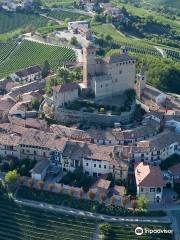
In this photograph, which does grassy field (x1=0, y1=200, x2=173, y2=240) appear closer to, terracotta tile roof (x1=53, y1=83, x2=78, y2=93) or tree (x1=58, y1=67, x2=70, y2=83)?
terracotta tile roof (x1=53, y1=83, x2=78, y2=93)

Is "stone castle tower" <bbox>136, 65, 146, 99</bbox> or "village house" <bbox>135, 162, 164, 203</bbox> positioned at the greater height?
"stone castle tower" <bbox>136, 65, 146, 99</bbox>

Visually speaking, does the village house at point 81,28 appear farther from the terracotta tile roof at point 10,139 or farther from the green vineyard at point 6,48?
the terracotta tile roof at point 10,139

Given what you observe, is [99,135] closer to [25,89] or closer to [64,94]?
[64,94]

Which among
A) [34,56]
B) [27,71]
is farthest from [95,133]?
[34,56]

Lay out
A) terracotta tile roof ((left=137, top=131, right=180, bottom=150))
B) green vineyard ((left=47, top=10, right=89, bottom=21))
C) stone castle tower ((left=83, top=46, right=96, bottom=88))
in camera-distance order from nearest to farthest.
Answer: terracotta tile roof ((left=137, top=131, right=180, bottom=150)) → stone castle tower ((left=83, top=46, right=96, bottom=88)) → green vineyard ((left=47, top=10, right=89, bottom=21))

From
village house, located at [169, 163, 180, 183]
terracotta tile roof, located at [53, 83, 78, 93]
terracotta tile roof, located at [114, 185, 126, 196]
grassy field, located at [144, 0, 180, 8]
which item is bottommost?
terracotta tile roof, located at [114, 185, 126, 196]

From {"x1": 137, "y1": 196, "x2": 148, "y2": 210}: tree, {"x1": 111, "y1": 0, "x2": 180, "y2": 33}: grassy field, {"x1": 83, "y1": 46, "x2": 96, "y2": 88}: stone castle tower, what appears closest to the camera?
{"x1": 137, "y1": 196, "x2": 148, "y2": 210}: tree

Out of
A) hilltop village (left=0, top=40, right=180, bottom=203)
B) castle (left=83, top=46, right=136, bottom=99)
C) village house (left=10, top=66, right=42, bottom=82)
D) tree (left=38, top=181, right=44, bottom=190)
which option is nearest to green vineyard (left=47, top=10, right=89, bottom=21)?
village house (left=10, top=66, right=42, bottom=82)

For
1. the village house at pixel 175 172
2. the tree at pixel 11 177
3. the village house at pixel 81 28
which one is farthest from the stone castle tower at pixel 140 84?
the village house at pixel 81 28
